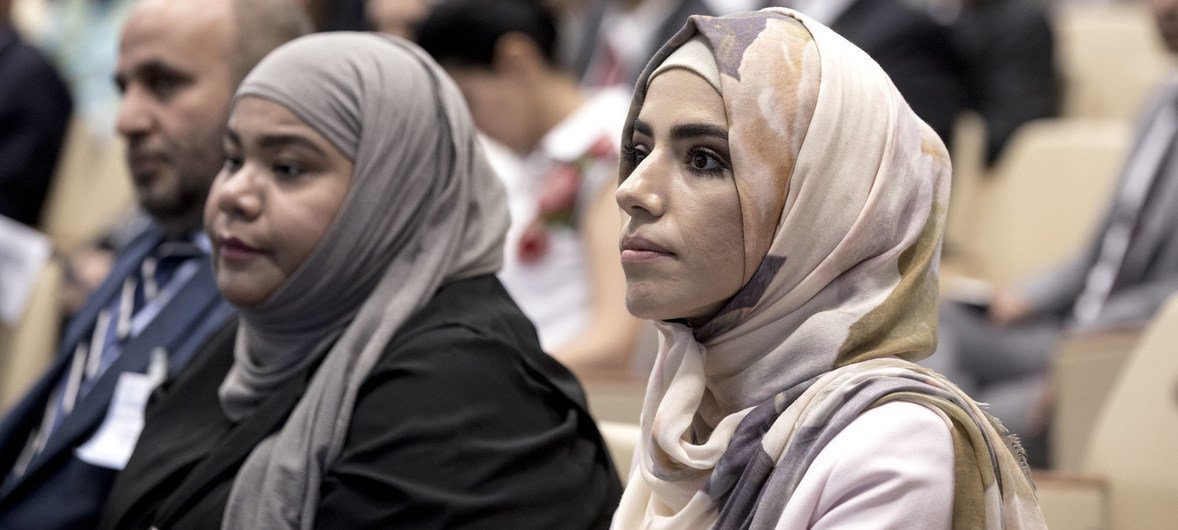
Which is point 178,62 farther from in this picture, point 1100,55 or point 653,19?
point 1100,55

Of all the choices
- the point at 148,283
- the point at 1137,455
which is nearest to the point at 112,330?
the point at 148,283

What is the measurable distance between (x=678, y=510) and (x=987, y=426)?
32 cm

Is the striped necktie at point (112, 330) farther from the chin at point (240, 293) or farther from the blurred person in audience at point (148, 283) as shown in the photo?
the chin at point (240, 293)

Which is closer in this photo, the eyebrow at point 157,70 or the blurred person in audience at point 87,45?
the eyebrow at point 157,70

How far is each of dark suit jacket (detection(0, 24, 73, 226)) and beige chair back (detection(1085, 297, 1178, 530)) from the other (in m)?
3.40

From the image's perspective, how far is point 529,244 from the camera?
357cm

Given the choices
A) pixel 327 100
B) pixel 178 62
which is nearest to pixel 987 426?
pixel 327 100

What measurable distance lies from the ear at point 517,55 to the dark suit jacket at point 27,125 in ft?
5.90

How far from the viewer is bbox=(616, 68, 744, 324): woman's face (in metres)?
1.43

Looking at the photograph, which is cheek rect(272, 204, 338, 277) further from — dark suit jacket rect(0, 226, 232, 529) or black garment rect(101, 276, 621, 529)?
dark suit jacket rect(0, 226, 232, 529)

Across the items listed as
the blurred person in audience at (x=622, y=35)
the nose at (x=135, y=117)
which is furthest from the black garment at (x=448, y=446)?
the blurred person in audience at (x=622, y=35)

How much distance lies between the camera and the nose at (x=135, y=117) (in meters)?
2.59

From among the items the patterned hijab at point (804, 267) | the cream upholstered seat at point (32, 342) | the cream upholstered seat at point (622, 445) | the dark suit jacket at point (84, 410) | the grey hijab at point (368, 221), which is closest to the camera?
the patterned hijab at point (804, 267)

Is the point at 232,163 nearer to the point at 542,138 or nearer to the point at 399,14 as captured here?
the point at 542,138
